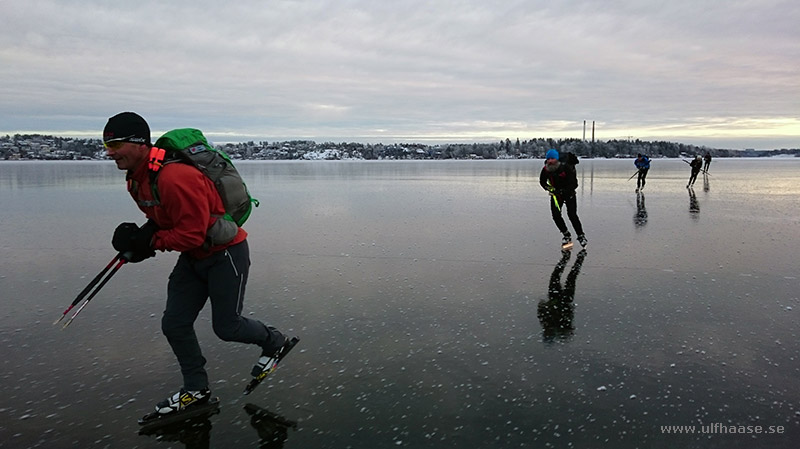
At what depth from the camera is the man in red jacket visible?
10.0 ft

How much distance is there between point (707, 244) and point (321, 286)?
20.7 feet

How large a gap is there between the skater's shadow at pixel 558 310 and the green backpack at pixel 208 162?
272cm

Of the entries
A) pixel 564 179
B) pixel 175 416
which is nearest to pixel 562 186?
pixel 564 179

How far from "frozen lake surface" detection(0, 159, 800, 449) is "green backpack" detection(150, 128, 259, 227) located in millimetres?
1291

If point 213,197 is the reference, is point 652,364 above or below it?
below

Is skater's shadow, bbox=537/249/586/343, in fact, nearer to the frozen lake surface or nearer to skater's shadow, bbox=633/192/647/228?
the frozen lake surface

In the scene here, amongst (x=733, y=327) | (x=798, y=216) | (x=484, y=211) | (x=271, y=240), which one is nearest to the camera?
(x=733, y=327)

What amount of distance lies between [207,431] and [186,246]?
112 centimetres

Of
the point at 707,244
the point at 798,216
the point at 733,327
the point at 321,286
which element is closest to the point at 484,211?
the point at 707,244

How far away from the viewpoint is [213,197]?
324cm

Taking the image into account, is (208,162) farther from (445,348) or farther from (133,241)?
(445,348)

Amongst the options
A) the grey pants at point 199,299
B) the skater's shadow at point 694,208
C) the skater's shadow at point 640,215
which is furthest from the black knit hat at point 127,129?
the skater's shadow at point 694,208

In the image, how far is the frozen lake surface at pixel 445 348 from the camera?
3.14 metres

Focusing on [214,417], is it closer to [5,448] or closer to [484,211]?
[5,448]
